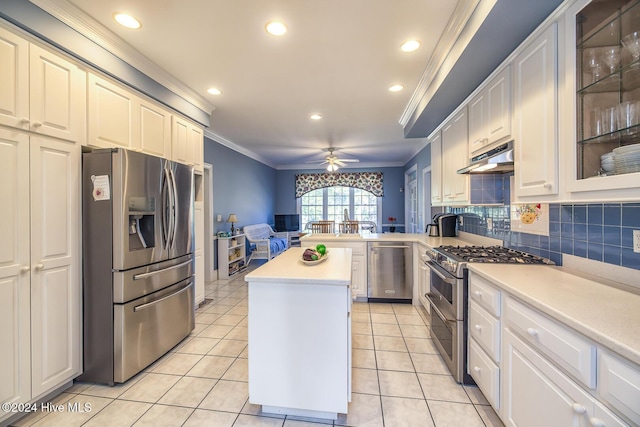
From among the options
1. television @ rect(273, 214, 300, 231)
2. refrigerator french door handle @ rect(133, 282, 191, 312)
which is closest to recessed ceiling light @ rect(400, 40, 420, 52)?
refrigerator french door handle @ rect(133, 282, 191, 312)

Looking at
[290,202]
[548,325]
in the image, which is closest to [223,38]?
[548,325]

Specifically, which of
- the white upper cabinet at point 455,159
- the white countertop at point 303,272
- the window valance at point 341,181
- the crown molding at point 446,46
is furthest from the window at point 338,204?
the white countertop at point 303,272

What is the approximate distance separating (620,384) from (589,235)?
1.12 metres

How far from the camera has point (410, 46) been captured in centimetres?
218

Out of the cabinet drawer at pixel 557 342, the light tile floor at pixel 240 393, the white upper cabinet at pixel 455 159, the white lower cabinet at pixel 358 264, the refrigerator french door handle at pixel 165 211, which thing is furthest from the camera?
the white lower cabinet at pixel 358 264

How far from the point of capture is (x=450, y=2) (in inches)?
67.2

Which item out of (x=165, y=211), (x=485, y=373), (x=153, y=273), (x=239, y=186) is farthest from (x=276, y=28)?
(x=239, y=186)

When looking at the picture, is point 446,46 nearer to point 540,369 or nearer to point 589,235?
point 589,235

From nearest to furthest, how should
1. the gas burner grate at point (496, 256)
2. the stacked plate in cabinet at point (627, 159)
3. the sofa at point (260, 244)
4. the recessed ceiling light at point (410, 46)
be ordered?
the stacked plate in cabinet at point (627, 159) < the gas burner grate at point (496, 256) < the recessed ceiling light at point (410, 46) < the sofa at point (260, 244)

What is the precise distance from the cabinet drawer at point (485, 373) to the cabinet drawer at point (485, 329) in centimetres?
6

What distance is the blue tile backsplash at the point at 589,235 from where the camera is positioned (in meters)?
1.39

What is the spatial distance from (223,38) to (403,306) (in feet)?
11.5

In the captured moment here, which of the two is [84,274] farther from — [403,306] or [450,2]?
[403,306]

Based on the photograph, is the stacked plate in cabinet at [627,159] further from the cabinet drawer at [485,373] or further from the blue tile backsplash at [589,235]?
the cabinet drawer at [485,373]
